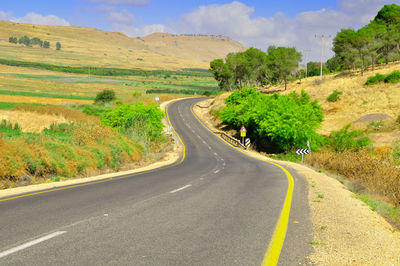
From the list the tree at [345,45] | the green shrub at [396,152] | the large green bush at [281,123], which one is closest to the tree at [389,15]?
the tree at [345,45]

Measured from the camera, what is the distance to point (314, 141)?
4816 centimetres

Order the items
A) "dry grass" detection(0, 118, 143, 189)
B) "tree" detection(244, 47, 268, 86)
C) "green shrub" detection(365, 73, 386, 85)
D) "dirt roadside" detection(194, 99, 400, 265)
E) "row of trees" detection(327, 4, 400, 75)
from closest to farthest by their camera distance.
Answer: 1. "dirt roadside" detection(194, 99, 400, 265)
2. "dry grass" detection(0, 118, 143, 189)
3. "green shrub" detection(365, 73, 386, 85)
4. "row of trees" detection(327, 4, 400, 75)
5. "tree" detection(244, 47, 268, 86)

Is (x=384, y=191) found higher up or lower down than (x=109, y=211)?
lower down

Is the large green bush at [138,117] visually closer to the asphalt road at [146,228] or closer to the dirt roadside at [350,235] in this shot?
the asphalt road at [146,228]

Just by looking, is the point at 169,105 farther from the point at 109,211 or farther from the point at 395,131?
the point at 109,211

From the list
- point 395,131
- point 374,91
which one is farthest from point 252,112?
point 374,91

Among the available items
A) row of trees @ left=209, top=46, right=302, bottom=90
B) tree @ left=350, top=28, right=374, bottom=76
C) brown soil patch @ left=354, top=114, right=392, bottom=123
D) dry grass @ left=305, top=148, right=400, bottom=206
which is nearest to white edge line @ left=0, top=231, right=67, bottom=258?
dry grass @ left=305, top=148, right=400, bottom=206

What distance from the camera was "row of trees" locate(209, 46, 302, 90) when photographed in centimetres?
8844

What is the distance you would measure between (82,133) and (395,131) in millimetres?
40721

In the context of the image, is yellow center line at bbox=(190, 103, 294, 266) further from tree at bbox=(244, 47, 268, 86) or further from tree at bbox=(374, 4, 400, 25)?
tree at bbox=(244, 47, 268, 86)

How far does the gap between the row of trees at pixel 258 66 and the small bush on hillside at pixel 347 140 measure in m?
37.6

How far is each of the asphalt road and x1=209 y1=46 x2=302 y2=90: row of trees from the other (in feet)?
263

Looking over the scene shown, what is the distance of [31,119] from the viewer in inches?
1655

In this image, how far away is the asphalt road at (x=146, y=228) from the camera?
5332 millimetres
